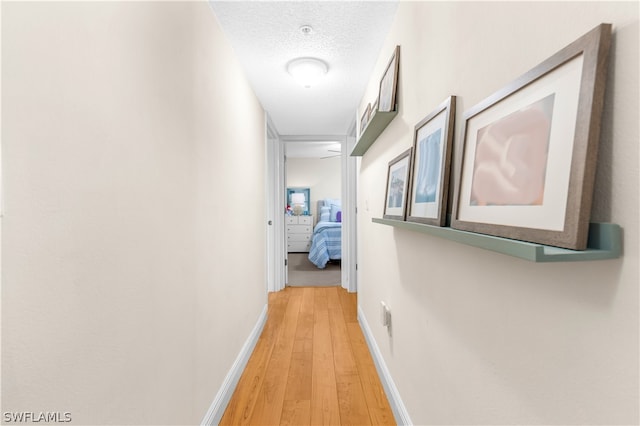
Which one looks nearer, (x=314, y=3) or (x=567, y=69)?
(x=567, y=69)


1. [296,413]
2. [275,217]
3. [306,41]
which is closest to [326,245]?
[275,217]

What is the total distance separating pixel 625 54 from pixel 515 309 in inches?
19.9

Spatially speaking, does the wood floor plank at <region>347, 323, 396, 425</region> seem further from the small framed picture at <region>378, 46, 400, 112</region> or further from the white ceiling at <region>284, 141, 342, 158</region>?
the white ceiling at <region>284, 141, 342, 158</region>

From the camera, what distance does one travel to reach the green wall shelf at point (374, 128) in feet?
4.99

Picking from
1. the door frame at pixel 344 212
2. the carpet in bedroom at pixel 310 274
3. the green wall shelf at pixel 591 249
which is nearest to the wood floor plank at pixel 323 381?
the door frame at pixel 344 212

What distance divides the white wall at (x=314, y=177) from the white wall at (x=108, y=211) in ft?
18.8

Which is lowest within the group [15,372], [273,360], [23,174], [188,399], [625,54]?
[273,360]

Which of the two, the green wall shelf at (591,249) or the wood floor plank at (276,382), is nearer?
the green wall shelf at (591,249)

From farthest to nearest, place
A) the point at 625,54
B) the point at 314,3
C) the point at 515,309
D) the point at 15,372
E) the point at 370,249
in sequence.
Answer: the point at 370,249 → the point at 314,3 → the point at 515,309 → the point at 15,372 → the point at 625,54

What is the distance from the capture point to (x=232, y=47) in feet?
5.77

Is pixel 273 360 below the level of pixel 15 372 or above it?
below

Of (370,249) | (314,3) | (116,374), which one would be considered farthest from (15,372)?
(370,249)

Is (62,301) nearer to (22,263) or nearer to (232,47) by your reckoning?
(22,263)

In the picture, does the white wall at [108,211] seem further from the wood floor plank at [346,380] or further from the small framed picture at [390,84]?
the small framed picture at [390,84]
